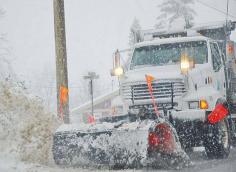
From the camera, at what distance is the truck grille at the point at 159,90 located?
10227 mm

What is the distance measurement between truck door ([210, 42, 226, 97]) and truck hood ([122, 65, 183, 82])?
1000mm

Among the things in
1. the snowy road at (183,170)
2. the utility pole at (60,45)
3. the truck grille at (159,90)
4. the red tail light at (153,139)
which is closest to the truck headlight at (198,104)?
the truck grille at (159,90)

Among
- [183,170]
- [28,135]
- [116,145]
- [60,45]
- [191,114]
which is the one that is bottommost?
[183,170]

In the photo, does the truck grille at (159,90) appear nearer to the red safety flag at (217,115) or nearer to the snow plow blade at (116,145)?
the red safety flag at (217,115)

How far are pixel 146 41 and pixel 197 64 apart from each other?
5.36 ft

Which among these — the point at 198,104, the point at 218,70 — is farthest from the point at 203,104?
the point at 218,70

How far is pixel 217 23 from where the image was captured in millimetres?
13328

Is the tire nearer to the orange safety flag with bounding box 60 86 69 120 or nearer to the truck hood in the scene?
the truck hood

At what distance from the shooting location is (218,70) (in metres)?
11.5

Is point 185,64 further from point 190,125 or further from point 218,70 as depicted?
point 218,70

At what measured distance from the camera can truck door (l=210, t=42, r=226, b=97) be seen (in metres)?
11.3

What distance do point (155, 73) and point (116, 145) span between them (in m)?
2.91

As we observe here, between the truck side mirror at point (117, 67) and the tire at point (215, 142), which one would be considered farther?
the truck side mirror at point (117, 67)

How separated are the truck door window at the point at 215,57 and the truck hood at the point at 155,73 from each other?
100 centimetres
